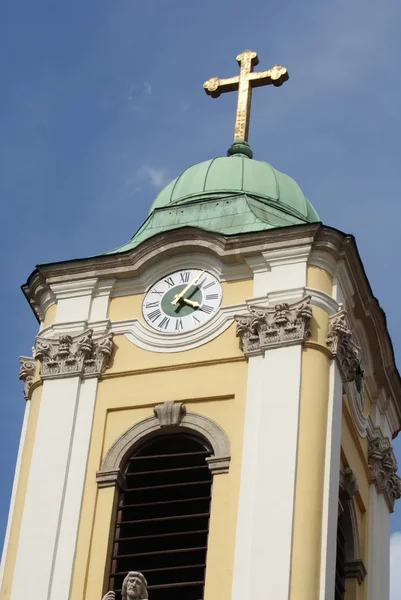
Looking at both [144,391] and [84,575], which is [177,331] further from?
[84,575]

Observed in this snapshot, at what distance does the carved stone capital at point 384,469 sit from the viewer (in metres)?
31.0

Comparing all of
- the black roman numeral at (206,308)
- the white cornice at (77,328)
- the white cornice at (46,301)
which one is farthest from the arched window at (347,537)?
the white cornice at (46,301)

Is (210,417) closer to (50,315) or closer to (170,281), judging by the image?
(170,281)

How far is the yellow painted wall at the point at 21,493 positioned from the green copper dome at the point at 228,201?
291 centimetres

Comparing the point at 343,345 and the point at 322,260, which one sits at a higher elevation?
the point at 322,260

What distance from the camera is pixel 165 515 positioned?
28469mm

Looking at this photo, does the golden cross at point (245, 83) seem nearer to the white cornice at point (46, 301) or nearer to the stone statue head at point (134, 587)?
the white cornice at point (46, 301)

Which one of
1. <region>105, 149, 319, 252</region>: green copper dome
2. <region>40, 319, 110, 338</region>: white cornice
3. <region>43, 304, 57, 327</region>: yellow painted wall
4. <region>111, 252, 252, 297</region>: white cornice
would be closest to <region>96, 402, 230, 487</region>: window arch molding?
<region>40, 319, 110, 338</region>: white cornice

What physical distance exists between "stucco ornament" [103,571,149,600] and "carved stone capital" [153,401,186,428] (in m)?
2.99

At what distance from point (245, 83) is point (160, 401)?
279 inches

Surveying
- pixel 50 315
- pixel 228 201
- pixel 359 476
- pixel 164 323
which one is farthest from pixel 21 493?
pixel 228 201

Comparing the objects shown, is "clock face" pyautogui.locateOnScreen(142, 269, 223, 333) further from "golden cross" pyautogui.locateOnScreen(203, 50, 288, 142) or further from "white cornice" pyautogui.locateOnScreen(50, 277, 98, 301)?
"golden cross" pyautogui.locateOnScreen(203, 50, 288, 142)

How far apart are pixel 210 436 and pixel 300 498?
1934mm

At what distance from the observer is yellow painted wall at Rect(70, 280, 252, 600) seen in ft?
90.0
